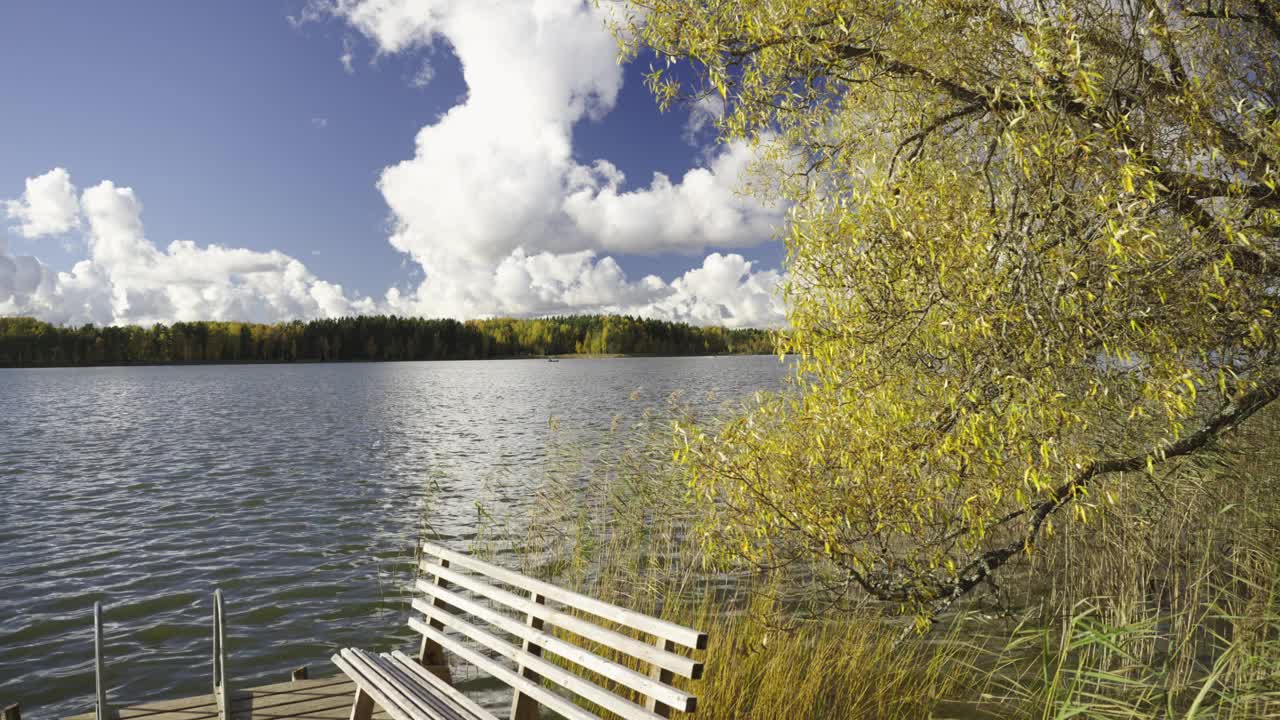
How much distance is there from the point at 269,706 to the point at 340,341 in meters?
157

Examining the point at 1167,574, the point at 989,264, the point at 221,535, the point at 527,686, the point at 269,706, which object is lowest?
the point at 221,535

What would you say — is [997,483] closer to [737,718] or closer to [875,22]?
[737,718]

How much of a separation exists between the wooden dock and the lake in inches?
97.7

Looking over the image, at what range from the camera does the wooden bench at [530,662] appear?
10.2ft

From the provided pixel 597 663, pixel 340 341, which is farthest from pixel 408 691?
pixel 340 341

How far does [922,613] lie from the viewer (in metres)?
6.17

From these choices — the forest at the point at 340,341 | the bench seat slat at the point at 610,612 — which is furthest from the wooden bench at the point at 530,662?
the forest at the point at 340,341

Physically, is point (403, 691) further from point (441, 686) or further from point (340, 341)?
point (340, 341)

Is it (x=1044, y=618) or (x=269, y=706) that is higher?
(x=269, y=706)

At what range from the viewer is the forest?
13488cm

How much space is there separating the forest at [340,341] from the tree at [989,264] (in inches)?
4283

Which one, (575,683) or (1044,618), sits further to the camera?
(1044,618)

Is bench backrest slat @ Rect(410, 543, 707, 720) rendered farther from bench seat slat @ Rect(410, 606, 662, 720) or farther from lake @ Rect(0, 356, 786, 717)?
lake @ Rect(0, 356, 786, 717)

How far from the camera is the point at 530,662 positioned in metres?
3.90
